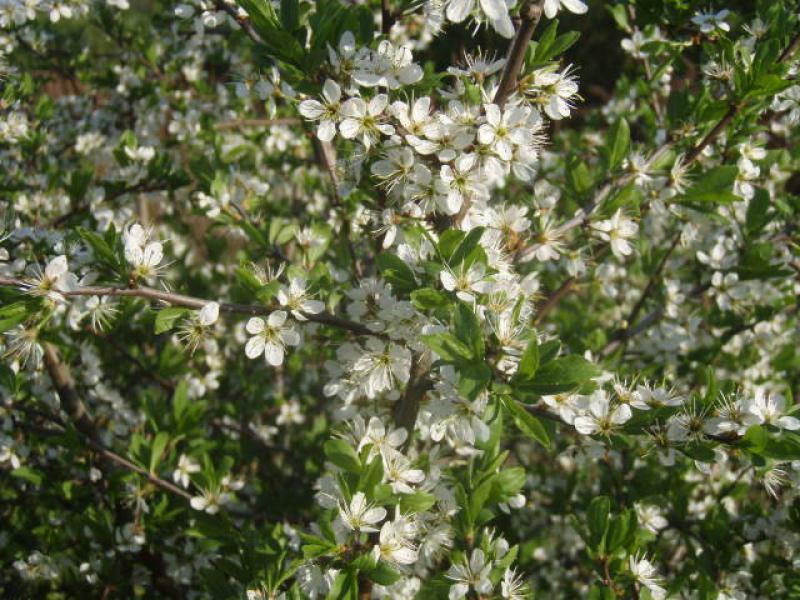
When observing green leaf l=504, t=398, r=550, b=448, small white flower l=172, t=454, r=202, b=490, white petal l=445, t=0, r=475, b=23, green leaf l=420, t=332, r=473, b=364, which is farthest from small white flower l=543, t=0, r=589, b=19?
small white flower l=172, t=454, r=202, b=490

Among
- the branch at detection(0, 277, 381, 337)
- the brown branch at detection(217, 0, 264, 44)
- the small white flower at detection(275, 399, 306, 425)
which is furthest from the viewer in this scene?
the small white flower at detection(275, 399, 306, 425)

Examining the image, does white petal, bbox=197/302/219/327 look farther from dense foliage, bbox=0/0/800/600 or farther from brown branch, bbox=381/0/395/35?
brown branch, bbox=381/0/395/35

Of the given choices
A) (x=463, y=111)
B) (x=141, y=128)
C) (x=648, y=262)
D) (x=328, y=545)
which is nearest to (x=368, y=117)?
(x=463, y=111)

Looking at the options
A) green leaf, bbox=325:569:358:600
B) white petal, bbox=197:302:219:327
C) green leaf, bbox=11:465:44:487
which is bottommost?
green leaf, bbox=11:465:44:487

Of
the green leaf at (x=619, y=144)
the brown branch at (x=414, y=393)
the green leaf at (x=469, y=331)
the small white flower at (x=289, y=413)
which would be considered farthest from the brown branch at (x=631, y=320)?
the small white flower at (x=289, y=413)

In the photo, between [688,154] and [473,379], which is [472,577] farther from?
[688,154]

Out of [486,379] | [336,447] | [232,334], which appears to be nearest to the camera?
[486,379]

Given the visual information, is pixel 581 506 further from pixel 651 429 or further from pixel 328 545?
pixel 328 545

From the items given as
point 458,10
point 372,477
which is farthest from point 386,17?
point 372,477
